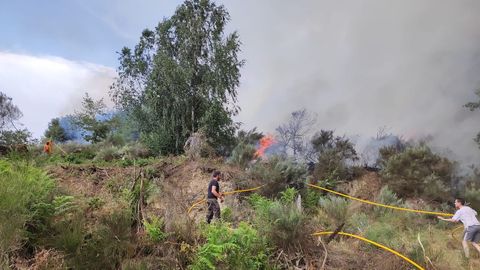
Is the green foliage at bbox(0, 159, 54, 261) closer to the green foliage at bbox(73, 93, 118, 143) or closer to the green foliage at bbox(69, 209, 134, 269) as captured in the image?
the green foliage at bbox(69, 209, 134, 269)

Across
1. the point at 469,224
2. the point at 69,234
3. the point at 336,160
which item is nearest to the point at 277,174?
the point at 469,224

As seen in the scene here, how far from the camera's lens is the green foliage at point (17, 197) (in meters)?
5.97

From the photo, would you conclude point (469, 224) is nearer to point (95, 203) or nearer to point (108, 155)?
point (95, 203)

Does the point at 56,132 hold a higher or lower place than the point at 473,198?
higher

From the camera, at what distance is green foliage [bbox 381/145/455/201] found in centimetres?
2369

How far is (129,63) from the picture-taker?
3997 cm

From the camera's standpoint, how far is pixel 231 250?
6.94 meters

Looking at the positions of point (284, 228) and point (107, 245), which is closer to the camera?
point (107, 245)

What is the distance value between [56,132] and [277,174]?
42.7m

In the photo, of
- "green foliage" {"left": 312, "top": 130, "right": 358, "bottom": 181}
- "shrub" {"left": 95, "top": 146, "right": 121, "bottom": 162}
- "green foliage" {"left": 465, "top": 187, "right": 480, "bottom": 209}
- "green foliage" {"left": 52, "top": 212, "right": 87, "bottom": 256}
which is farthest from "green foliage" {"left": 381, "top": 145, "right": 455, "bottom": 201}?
"green foliage" {"left": 52, "top": 212, "right": 87, "bottom": 256}

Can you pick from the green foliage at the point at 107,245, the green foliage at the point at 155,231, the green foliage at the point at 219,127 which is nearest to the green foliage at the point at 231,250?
the green foliage at the point at 155,231

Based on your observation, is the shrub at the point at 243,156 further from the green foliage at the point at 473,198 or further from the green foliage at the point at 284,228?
the green foliage at the point at 284,228

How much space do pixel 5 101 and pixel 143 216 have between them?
58.8 m

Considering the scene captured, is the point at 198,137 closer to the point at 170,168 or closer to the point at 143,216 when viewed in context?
the point at 170,168
